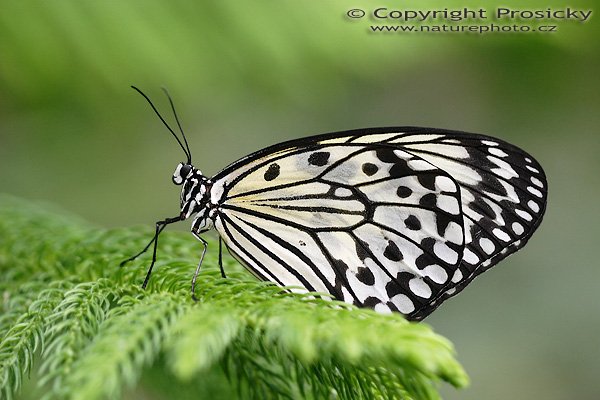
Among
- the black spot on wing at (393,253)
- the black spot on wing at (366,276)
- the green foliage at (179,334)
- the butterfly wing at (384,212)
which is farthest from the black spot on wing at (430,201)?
the green foliage at (179,334)

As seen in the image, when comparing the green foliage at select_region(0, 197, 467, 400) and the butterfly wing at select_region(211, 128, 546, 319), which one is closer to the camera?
the green foliage at select_region(0, 197, 467, 400)

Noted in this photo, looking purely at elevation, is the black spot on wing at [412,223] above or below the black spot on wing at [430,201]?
below

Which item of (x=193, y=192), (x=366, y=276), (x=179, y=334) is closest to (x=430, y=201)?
(x=366, y=276)

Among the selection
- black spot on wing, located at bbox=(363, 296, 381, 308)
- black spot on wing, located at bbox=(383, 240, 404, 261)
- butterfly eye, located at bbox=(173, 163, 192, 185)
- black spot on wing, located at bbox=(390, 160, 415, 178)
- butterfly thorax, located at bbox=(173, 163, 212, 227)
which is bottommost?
black spot on wing, located at bbox=(363, 296, 381, 308)

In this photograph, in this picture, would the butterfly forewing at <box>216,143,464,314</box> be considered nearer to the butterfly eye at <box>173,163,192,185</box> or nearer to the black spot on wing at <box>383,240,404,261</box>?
the black spot on wing at <box>383,240,404,261</box>

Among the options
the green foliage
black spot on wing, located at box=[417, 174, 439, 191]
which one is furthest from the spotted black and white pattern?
the green foliage

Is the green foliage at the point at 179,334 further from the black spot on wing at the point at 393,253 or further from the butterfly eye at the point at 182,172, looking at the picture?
the black spot on wing at the point at 393,253

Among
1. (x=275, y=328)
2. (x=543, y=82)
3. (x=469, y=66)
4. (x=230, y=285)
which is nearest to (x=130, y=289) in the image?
(x=230, y=285)

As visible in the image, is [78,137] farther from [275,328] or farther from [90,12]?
[275,328]
